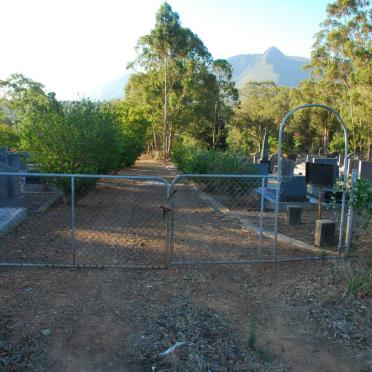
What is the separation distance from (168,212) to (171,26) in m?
35.2

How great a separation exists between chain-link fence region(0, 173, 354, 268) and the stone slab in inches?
0.7

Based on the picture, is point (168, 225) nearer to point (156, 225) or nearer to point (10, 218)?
point (156, 225)

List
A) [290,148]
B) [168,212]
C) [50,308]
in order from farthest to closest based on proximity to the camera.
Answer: [290,148] < [168,212] < [50,308]

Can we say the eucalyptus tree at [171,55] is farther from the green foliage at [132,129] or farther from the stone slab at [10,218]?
the stone slab at [10,218]

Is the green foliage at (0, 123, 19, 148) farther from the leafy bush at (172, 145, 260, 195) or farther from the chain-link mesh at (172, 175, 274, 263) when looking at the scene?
the leafy bush at (172, 145, 260, 195)

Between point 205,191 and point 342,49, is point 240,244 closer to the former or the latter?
point 205,191

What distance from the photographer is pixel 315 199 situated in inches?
494

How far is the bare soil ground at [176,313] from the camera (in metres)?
3.31

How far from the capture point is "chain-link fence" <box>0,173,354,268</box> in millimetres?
5918

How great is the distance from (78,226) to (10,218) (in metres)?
1.30

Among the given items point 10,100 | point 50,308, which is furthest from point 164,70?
point 50,308

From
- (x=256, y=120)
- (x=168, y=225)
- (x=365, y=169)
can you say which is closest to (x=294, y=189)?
(x=168, y=225)

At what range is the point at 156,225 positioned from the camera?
8.62 metres

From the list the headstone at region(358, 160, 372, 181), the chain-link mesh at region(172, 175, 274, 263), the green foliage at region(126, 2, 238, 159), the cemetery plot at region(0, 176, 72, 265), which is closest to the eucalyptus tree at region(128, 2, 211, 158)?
the green foliage at region(126, 2, 238, 159)
